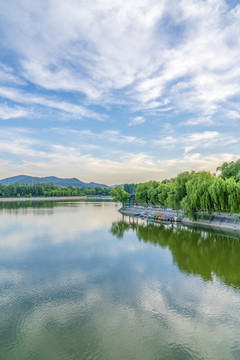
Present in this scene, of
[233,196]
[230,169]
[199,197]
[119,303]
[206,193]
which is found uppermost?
[230,169]

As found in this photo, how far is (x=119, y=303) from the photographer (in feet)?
32.4

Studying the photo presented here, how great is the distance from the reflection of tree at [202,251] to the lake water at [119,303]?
8cm

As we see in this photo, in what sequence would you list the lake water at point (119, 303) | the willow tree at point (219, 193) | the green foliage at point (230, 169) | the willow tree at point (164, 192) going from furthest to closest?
the willow tree at point (164, 192) → the green foliage at point (230, 169) → the willow tree at point (219, 193) → the lake water at point (119, 303)

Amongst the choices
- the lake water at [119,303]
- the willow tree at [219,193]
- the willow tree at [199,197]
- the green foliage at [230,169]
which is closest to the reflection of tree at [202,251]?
the lake water at [119,303]

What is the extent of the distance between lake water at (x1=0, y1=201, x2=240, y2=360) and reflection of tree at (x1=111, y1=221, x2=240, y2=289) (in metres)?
0.08

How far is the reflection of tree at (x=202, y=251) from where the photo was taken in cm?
1399

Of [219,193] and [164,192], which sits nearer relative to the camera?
[219,193]

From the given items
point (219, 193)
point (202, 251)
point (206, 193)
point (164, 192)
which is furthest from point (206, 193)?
point (164, 192)

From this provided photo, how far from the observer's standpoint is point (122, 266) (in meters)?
15.0

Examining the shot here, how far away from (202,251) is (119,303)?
11.6 meters

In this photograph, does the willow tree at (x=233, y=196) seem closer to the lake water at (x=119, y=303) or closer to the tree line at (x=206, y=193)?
the tree line at (x=206, y=193)

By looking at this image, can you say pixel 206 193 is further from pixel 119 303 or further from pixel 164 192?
pixel 119 303

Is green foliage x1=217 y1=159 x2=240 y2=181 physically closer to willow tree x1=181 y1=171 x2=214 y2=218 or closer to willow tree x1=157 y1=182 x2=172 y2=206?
willow tree x1=181 y1=171 x2=214 y2=218

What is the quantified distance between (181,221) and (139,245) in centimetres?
1561
